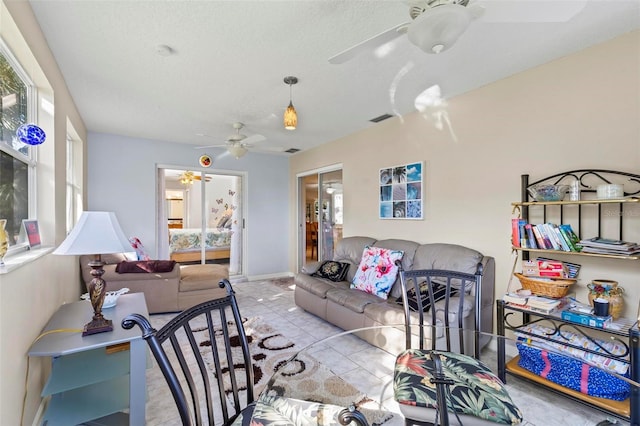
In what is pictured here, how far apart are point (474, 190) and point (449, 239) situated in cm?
58

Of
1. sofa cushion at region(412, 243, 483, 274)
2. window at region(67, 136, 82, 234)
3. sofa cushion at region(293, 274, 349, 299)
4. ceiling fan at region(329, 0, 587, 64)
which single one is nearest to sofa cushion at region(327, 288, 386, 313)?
sofa cushion at region(293, 274, 349, 299)

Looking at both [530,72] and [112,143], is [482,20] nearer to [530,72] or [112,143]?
[530,72]

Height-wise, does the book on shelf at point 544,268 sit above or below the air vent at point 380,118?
below

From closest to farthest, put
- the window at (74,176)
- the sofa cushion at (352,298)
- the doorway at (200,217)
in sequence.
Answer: the sofa cushion at (352,298) → the window at (74,176) → the doorway at (200,217)

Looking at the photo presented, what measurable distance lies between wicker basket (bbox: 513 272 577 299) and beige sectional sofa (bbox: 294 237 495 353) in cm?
35

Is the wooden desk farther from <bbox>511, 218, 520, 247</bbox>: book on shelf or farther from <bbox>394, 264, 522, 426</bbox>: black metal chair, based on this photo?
<bbox>511, 218, 520, 247</bbox>: book on shelf

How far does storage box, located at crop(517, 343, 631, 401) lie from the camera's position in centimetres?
180

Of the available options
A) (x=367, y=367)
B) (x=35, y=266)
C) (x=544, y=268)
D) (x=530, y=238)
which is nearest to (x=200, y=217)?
(x=35, y=266)

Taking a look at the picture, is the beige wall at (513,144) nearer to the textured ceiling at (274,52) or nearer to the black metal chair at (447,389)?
the textured ceiling at (274,52)

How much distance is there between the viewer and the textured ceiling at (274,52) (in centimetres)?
180

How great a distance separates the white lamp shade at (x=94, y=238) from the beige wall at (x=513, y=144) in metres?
2.96

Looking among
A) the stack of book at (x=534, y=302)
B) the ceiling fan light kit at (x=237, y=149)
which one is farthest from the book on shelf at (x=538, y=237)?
the ceiling fan light kit at (x=237, y=149)

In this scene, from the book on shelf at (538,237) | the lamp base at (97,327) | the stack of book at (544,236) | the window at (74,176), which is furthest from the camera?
the window at (74,176)

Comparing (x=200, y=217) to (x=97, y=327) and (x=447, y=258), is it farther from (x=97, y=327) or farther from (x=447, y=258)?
(x=447, y=258)
